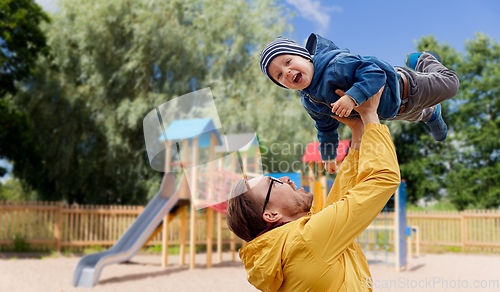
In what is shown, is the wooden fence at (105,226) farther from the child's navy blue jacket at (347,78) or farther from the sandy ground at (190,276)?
the child's navy blue jacket at (347,78)

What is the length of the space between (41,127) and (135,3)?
5373 millimetres

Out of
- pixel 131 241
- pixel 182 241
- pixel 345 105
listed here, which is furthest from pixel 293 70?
pixel 182 241

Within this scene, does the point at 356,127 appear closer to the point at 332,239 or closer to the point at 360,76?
the point at 360,76

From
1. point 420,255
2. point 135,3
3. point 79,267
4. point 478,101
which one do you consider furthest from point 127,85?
point 478,101

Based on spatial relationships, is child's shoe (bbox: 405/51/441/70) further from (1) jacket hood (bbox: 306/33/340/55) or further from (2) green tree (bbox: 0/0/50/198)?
(2) green tree (bbox: 0/0/50/198)

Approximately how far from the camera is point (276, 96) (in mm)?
12633

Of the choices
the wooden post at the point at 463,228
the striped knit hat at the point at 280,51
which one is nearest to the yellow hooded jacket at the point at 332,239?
the striped knit hat at the point at 280,51

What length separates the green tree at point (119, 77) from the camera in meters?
13.2

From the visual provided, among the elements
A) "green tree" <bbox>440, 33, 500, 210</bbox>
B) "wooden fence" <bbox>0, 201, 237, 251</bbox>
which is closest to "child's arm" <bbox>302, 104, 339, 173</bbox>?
"wooden fence" <bbox>0, 201, 237, 251</bbox>

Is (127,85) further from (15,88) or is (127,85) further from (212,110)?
(212,110)

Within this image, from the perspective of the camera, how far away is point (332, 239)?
1.22 m

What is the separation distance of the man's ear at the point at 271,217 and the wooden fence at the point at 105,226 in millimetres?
8828

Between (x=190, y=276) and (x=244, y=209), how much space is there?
7088 mm

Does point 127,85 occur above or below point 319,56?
above
